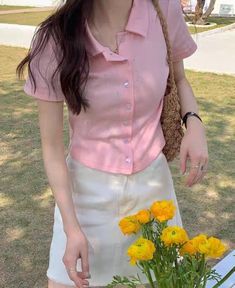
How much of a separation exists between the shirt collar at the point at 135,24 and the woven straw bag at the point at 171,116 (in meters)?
0.05

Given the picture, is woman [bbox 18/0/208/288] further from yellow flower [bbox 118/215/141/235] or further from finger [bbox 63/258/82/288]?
yellow flower [bbox 118/215/141/235]

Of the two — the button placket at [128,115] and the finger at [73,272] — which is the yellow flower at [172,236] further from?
the button placket at [128,115]

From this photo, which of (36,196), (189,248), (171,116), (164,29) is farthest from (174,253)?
(36,196)

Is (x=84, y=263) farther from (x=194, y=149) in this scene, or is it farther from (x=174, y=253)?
(x=194, y=149)

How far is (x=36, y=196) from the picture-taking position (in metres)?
3.52

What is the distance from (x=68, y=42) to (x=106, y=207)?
455 millimetres

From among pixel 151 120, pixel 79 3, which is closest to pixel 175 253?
pixel 151 120

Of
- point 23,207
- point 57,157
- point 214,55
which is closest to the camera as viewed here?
point 57,157

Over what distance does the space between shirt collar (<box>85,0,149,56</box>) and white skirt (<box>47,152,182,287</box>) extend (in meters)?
0.32

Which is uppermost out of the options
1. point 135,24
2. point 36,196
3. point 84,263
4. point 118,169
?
point 135,24

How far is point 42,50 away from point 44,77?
0.06 meters

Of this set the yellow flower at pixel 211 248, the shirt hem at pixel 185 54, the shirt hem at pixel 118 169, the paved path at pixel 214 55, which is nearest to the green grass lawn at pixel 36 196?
the shirt hem at pixel 118 169

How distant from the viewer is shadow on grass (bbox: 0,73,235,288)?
112 inches

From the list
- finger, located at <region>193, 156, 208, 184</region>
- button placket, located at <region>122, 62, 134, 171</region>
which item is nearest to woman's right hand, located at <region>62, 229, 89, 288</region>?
button placket, located at <region>122, 62, 134, 171</region>
